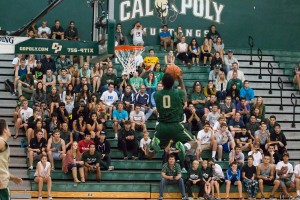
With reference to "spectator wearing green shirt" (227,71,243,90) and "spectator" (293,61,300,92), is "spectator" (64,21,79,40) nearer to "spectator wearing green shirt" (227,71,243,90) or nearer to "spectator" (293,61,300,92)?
"spectator wearing green shirt" (227,71,243,90)

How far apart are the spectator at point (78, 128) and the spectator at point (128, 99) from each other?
71.8 inches

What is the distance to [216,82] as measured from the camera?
29.8 meters

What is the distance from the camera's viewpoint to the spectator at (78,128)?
26.8 meters

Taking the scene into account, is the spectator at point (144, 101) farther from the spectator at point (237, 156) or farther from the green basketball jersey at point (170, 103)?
the green basketball jersey at point (170, 103)

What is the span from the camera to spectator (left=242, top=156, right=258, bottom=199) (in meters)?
26.5

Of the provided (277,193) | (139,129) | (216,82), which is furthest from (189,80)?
(277,193)

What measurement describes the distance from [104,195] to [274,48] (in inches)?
487

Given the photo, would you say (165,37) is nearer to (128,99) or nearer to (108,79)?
(108,79)

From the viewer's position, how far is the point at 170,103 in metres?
16.3

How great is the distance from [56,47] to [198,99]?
12592mm

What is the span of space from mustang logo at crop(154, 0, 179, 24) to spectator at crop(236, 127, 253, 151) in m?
7.73

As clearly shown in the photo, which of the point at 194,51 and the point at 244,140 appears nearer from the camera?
the point at 244,140

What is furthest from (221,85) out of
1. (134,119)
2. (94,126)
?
(94,126)

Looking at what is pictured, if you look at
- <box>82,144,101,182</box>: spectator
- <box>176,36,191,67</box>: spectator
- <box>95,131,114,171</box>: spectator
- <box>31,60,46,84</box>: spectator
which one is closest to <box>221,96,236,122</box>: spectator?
<box>176,36,191,67</box>: spectator
